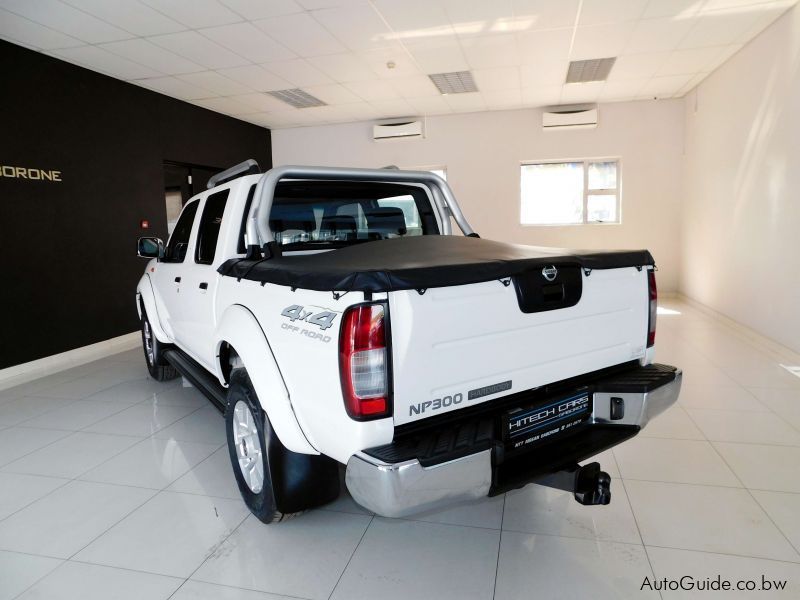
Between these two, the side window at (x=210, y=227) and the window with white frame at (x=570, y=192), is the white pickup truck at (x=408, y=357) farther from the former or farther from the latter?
the window with white frame at (x=570, y=192)

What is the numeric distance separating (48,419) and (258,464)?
230 centimetres

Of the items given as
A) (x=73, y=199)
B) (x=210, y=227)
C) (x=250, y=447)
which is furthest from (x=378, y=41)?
(x=250, y=447)

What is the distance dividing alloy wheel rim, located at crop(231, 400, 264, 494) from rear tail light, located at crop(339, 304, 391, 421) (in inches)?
28.8

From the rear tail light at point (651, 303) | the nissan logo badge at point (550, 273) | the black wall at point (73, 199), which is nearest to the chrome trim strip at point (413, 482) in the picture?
the nissan logo badge at point (550, 273)

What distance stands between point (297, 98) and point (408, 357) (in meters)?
6.69

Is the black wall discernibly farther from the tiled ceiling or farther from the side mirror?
the side mirror

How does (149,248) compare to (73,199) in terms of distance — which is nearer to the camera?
(149,248)

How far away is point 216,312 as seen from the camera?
2371mm

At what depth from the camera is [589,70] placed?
249 inches

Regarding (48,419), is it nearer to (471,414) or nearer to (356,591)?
(356,591)

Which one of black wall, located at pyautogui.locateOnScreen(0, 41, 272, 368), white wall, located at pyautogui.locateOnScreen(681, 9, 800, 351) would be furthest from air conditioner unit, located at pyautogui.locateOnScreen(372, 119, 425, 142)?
white wall, located at pyautogui.locateOnScreen(681, 9, 800, 351)

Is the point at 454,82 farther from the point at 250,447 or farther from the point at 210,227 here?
the point at 250,447

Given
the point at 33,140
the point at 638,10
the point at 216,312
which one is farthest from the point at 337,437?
the point at 33,140

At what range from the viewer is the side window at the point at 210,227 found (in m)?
2.58
